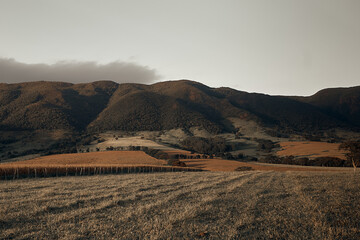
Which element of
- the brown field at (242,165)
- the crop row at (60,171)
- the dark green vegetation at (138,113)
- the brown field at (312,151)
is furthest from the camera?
the dark green vegetation at (138,113)

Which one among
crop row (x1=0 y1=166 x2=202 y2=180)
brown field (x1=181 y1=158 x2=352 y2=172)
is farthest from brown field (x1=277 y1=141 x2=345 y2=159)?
crop row (x1=0 y1=166 x2=202 y2=180)

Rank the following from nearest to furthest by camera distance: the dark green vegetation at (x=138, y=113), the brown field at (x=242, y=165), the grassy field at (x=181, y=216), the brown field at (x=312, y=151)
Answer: the grassy field at (x=181, y=216) < the brown field at (x=242, y=165) < the brown field at (x=312, y=151) < the dark green vegetation at (x=138, y=113)

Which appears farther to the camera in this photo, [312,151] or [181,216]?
[312,151]

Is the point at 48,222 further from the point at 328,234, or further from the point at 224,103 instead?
the point at 224,103

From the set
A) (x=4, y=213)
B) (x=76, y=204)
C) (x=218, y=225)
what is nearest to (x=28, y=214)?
(x=4, y=213)

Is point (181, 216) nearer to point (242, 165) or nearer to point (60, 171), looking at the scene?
point (60, 171)

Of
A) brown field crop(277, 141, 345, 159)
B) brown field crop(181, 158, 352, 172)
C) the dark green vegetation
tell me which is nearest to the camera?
brown field crop(181, 158, 352, 172)

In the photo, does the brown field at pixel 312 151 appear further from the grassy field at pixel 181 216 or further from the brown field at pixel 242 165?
the grassy field at pixel 181 216

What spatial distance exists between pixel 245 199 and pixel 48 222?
1102 cm

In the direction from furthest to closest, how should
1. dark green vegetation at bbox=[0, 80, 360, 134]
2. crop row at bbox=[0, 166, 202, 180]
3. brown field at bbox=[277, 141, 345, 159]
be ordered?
dark green vegetation at bbox=[0, 80, 360, 134]
brown field at bbox=[277, 141, 345, 159]
crop row at bbox=[0, 166, 202, 180]

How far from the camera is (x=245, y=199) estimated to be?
1526cm

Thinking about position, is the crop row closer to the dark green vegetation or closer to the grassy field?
the grassy field

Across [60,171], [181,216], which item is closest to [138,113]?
[60,171]

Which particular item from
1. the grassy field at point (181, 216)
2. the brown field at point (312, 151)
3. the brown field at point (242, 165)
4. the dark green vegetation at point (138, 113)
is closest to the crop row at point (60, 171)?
the grassy field at point (181, 216)
